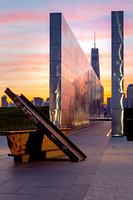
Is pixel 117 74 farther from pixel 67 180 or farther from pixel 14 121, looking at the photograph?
pixel 14 121

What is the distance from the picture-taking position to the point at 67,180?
8461 mm

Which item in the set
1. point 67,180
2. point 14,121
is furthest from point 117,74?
point 14,121

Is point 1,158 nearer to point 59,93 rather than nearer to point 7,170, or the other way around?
point 7,170

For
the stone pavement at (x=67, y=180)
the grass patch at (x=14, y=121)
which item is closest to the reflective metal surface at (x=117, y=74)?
the grass patch at (x=14, y=121)

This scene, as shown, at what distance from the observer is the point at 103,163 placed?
11.2m

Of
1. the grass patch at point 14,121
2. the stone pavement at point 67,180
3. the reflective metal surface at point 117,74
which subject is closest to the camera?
the stone pavement at point 67,180

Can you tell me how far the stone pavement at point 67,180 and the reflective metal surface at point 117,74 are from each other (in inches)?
609

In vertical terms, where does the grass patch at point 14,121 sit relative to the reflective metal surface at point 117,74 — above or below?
below

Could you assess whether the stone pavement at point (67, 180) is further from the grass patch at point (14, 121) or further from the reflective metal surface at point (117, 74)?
the grass patch at point (14, 121)

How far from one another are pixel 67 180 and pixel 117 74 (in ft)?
64.7

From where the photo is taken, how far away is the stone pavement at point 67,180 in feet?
22.8

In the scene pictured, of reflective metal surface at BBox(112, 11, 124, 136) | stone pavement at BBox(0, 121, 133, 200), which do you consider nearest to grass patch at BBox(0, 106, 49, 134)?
reflective metal surface at BBox(112, 11, 124, 136)

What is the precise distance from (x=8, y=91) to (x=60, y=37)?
51.6ft

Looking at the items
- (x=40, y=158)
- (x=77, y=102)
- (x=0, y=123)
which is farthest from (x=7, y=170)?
(x=0, y=123)
